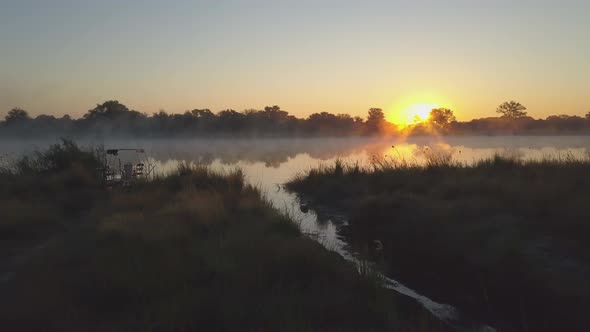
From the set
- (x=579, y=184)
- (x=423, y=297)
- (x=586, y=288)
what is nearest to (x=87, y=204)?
(x=423, y=297)

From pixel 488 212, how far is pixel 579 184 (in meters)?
2.63

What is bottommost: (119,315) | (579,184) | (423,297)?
(423,297)

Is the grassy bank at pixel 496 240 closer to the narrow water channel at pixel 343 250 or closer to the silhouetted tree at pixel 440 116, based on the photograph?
the narrow water channel at pixel 343 250


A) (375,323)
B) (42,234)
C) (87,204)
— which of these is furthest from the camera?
(87,204)

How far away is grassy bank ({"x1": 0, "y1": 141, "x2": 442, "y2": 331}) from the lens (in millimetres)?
4262

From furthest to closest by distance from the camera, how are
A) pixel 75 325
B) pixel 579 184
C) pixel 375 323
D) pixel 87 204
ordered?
1. pixel 87 204
2. pixel 579 184
3. pixel 375 323
4. pixel 75 325

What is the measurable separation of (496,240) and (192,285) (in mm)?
4733

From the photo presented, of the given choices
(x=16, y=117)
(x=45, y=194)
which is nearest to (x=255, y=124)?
(x=16, y=117)

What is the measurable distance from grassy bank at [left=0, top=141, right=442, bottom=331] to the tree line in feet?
209

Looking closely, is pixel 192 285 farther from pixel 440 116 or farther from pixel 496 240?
pixel 440 116

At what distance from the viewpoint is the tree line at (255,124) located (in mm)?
73438

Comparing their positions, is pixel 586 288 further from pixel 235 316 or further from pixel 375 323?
pixel 235 316

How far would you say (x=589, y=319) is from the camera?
16.4ft

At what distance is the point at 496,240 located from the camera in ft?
23.5
